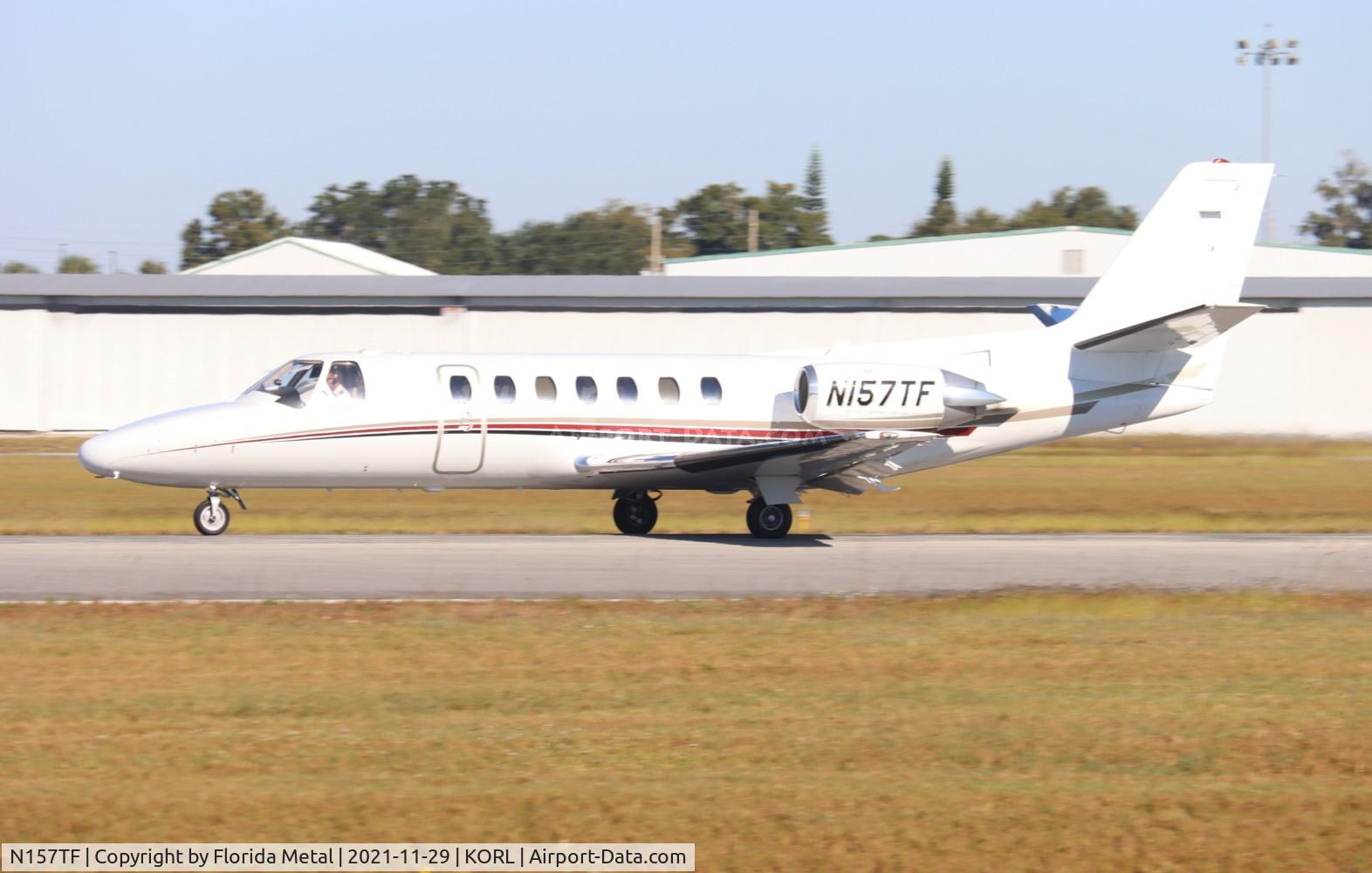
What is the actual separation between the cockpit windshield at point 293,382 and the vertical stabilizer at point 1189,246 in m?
11.0

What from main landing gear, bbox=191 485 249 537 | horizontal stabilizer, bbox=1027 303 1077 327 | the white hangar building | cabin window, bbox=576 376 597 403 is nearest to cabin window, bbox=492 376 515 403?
cabin window, bbox=576 376 597 403

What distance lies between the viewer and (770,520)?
1961 cm

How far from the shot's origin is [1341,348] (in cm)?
4200

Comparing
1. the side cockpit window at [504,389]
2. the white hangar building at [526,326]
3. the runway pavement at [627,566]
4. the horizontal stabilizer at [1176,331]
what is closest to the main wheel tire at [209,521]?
the runway pavement at [627,566]

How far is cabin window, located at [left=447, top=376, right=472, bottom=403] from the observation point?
1911cm

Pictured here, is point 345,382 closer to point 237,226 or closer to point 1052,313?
point 1052,313

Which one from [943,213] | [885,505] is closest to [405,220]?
[943,213]

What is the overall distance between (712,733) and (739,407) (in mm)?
11259

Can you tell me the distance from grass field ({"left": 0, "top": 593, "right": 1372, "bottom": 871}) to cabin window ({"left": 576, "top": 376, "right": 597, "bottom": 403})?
251 inches

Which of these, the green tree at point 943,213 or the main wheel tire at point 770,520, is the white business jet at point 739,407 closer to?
the main wheel tire at point 770,520

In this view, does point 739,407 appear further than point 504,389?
Yes

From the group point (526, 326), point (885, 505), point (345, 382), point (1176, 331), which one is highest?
point (1176, 331)

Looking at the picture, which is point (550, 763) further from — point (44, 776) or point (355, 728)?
point (44, 776)

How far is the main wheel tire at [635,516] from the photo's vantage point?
67.3 feet
